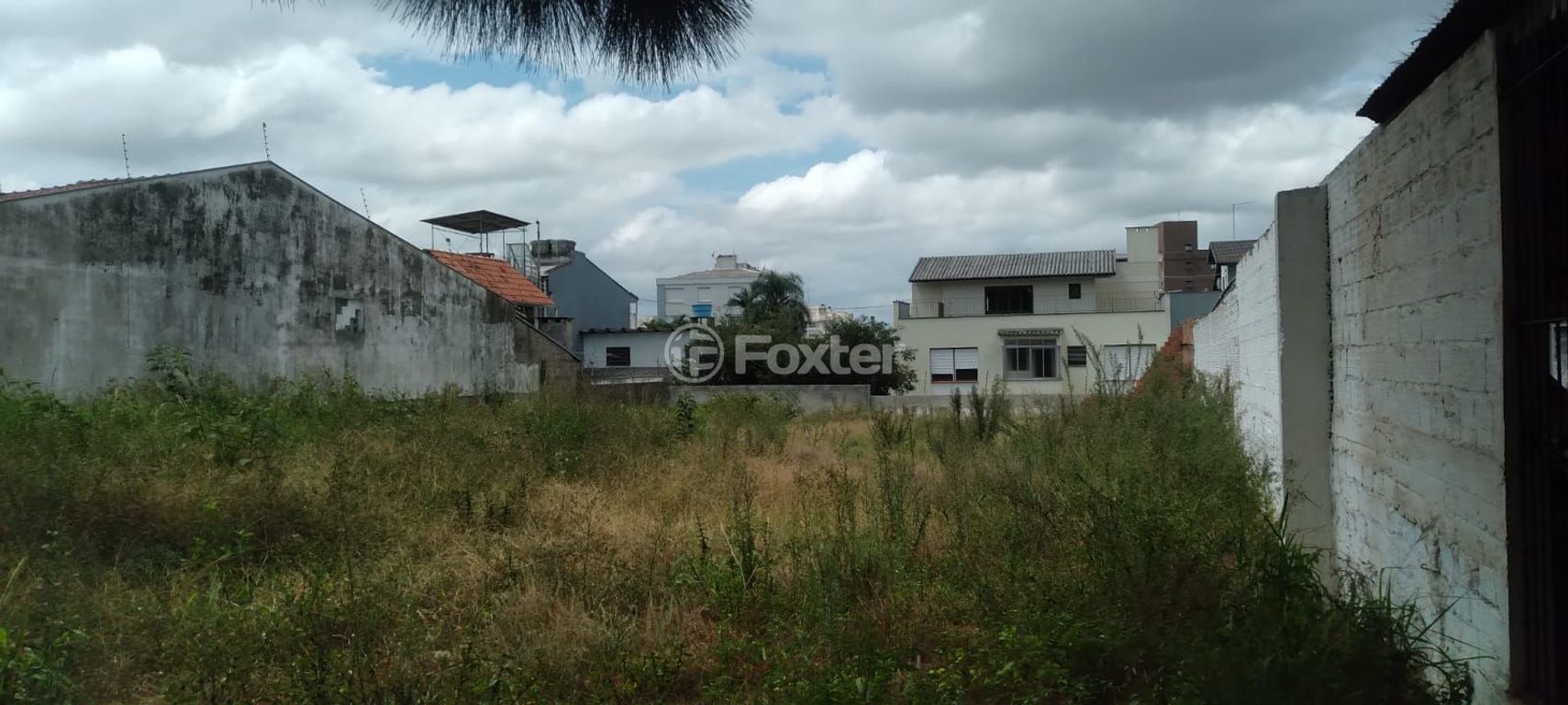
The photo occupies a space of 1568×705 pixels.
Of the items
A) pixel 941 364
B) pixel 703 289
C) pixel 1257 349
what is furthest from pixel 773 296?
pixel 1257 349

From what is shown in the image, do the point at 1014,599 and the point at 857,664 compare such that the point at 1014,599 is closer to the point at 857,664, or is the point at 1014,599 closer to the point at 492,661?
the point at 857,664

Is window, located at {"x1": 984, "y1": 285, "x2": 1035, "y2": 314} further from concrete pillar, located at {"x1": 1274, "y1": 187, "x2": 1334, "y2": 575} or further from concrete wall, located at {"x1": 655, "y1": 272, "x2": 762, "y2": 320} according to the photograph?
concrete wall, located at {"x1": 655, "y1": 272, "x2": 762, "y2": 320}

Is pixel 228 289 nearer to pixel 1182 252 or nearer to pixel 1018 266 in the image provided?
pixel 1018 266

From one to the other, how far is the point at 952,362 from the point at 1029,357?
297 cm

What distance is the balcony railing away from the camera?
124 feet

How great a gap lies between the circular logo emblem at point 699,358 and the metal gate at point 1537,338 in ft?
77.8

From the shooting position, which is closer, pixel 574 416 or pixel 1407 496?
pixel 1407 496

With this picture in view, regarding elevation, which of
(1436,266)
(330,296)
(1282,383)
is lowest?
(1282,383)

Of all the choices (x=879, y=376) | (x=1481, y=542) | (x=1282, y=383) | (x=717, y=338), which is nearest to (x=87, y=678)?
(x=1481, y=542)

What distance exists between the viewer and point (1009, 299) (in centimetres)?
3894

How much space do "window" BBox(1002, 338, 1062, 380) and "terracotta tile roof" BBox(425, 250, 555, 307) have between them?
18.7 m

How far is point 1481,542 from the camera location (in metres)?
2.89

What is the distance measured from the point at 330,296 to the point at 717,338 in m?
12.3

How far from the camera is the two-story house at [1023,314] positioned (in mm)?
36188
